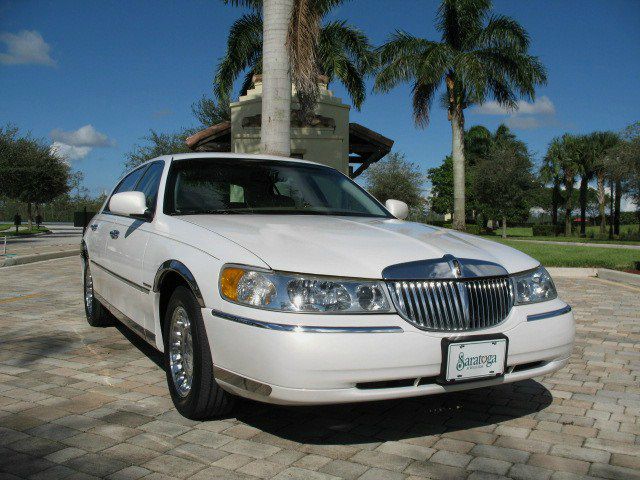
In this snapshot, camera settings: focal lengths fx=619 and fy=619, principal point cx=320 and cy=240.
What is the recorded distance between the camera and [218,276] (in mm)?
3201

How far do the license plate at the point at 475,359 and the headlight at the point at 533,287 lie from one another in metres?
0.35

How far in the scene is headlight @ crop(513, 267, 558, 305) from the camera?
349 centimetres

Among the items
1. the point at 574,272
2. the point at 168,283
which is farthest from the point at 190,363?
the point at 574,272

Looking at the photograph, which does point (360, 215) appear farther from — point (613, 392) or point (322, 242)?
point (613, 392)

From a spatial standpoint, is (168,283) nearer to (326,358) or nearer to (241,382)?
(241,382)

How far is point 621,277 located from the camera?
11.5m

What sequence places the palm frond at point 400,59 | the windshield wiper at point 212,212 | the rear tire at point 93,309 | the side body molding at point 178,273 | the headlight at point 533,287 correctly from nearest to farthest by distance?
the side body molding at point 178,273 < the headlight at point 533,287 < the windshield wiper at point 212,212 < the rear tire at point 93,309 < the palm frond at point 400,59

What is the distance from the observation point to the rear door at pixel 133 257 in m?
4.29

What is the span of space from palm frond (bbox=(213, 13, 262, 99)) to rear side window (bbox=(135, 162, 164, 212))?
17179 millimetres

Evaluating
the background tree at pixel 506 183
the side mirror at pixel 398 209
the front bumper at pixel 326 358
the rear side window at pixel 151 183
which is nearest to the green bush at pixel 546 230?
the background tree at pixel 506 183

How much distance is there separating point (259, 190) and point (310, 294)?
5.97ft

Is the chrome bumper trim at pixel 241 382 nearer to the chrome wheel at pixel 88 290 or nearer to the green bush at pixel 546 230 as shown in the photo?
the chrome wheel at pixel 88 290

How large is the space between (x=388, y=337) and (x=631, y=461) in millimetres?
1494

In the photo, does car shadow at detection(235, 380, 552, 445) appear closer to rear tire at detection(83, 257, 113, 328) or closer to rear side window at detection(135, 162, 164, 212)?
rear side window at detection(135, 162, 164, 212)
